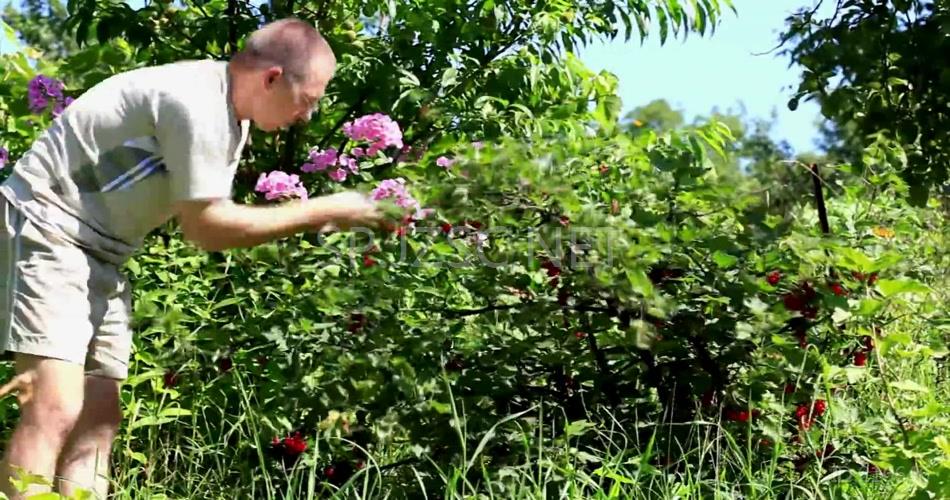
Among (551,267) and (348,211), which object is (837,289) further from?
(348,211)

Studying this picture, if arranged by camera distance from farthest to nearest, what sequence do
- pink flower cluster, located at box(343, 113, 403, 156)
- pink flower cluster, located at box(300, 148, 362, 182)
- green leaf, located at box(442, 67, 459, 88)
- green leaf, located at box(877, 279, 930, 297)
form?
green leaf, located at box(442, 67, 459, 88) < pink flower cluster, located at box(300, 148, 362, 182) < pink flower cluster, located at box(343, 113, 403, 156) < green leaf, located at box(877, 279, 930, 297)

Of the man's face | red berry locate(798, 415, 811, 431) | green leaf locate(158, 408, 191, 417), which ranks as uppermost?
the man's face

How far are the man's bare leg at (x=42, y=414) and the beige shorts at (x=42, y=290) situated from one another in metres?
0.03

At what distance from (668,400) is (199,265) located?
5.17ft

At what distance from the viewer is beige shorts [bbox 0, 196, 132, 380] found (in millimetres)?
2545

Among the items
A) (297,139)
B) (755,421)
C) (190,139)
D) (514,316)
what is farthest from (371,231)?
(297,139)

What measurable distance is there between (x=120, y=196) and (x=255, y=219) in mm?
340

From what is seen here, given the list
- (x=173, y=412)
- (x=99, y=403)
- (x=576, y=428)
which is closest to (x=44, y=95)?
(x=173, y=412)

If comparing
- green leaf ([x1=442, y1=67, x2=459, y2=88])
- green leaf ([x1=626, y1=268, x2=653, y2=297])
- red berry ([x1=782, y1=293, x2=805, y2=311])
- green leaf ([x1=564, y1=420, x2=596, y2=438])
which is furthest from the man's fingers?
green leaf ([x1=442, y1=67, x2=459, y2=88])

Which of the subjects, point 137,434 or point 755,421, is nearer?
point 755,421

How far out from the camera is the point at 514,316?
9.52ft

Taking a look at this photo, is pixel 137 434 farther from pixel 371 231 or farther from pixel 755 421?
pixel 755 421

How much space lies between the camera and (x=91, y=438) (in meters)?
2.88

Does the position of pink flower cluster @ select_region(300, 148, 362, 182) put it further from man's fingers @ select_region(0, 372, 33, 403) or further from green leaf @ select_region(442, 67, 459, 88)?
man's fingers @ select_region(0, 372, 33, 403)
